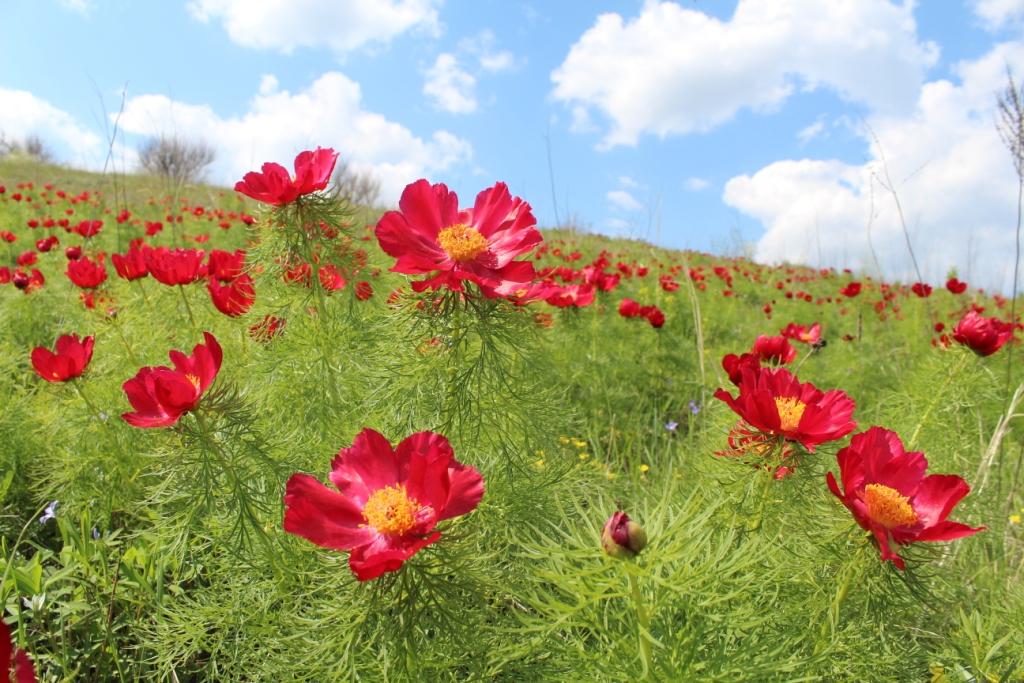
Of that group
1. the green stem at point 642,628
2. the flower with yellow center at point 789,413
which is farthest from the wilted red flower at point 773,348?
the green stem at point 642,628

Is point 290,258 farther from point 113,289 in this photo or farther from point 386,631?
point 113,289

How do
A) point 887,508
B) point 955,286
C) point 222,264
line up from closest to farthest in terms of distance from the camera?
point 887,508 < point 222,264 < point 955,286

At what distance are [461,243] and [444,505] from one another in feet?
1.59

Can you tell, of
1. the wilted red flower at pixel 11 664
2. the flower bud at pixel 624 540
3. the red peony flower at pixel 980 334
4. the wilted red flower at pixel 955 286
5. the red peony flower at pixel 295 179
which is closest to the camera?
the wilted red flower at pixel 11 664

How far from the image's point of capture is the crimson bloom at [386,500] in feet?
2.57

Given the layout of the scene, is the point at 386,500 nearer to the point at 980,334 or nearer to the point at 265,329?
the point at 265,329

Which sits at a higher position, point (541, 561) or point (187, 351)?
point (187, 351)

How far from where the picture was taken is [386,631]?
2.83 ft

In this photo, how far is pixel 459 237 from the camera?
1118 mm

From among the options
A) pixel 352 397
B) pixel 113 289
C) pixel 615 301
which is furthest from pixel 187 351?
pixel 615 301

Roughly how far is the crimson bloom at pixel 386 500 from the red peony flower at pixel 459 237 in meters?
0.30

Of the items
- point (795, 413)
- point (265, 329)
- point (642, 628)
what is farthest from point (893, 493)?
point (265, 329)

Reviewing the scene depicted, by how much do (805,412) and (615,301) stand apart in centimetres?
281

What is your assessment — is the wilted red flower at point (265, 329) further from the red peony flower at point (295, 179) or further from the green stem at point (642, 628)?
the green stem at point (642, 628)
